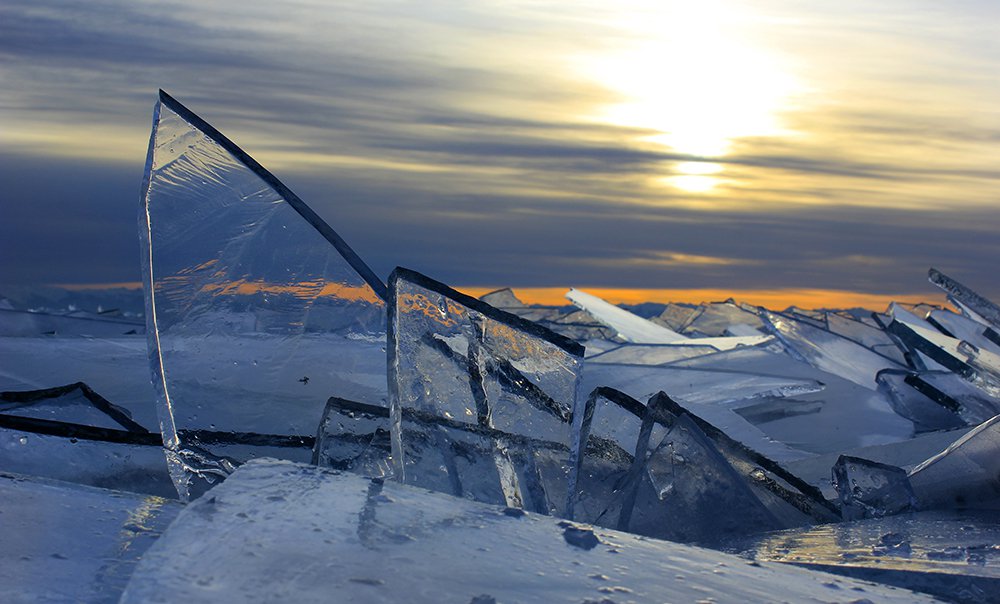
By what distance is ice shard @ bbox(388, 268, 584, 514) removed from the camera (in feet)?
5.87

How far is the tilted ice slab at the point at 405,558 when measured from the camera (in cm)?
112

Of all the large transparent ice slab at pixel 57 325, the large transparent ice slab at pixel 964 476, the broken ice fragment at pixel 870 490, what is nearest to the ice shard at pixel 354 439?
the broken ice fragment at pixel 870 490

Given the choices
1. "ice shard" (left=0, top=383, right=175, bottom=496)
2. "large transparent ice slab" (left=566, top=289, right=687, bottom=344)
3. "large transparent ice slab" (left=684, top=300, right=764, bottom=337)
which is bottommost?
"large transparent ice slab" (left=684, top=300, right=764, bottom=337)

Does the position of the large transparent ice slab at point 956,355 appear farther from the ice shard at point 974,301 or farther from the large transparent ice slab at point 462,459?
the large transparent ice slab at point 462,459

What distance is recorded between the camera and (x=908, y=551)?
1724mm

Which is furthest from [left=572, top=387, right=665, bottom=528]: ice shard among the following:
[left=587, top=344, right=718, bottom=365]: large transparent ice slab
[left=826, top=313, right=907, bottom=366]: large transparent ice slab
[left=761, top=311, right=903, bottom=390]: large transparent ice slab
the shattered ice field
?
[left=826, top=313, right=907, bottom=366]: large transparent ice slab

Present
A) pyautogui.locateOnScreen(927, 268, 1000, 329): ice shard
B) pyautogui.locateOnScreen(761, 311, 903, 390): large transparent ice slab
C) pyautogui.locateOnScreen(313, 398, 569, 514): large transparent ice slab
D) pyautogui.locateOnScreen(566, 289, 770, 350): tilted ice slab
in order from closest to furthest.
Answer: pyautogui.locateOnScreen(313, 398, 569, 514): large transparent ice slab → pyautogui.locateOnScreen(927, 268, 1000, 329): ice shard → pyautogui.locateOnScreen(761, 311, 903, 390): large transparent ice slab → pyautogui.locateOnScreen(566, 289, 770, 350): tilted ice slab

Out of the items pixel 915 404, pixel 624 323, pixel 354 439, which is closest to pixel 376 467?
pixel 354 439

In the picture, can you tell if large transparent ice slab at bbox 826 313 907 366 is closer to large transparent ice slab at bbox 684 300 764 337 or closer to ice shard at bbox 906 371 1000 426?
ice shard at bbox 906 371 1000 426

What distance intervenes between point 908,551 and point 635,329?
493 centimetres

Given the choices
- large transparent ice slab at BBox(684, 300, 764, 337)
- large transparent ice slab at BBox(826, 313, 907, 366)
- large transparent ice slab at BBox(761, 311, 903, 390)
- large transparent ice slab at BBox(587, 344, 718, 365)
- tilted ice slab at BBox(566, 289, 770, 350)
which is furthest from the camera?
large transparent ice slab at BBox(684, 300, 764, 337)

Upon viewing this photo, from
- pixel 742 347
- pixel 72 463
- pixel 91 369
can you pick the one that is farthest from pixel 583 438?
pixel 742 347

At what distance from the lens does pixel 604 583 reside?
119cm

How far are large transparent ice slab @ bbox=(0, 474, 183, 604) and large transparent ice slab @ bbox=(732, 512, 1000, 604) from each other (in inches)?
33.9
